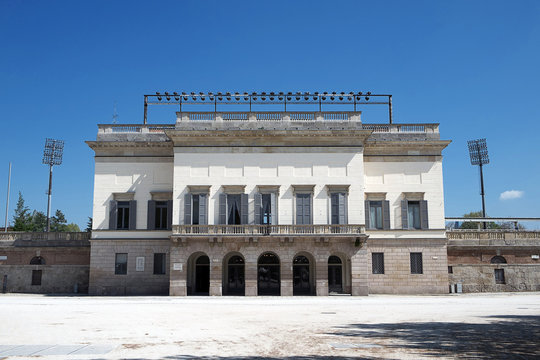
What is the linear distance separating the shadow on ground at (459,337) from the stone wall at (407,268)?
1962 centimetres

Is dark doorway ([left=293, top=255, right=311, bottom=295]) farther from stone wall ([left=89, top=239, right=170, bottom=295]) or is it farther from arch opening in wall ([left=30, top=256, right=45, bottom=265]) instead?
arch opening in wall ([left=30, top=256, right=45, bottom=265])

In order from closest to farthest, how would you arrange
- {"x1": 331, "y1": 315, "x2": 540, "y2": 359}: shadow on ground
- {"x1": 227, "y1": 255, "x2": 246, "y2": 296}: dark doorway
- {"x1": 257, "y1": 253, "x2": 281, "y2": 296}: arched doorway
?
1. {"x1": 331, "y1": 315, "x2": 540, "y2": 359}: shadow on ground
2. {"x1": 257, "y1": 253, "x2": 281, "y2": 296}: arched doorway
3. {"x1": 227, "y1": 255, "x2": 246, "y2": 296}: dark doorway

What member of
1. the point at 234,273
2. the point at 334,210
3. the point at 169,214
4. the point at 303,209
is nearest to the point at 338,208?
the point at 334,210

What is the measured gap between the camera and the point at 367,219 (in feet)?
131

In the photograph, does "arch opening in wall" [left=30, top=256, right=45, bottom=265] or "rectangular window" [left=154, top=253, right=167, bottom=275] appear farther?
"arch opening in wall" [left=30, top=256, right=45, bottom=265]

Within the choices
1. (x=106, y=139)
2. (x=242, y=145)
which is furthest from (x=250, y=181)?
(x=106, y=139)

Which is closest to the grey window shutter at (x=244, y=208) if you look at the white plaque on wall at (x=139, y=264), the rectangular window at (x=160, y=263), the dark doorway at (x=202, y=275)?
the dark doorway at (x=202, y=275)

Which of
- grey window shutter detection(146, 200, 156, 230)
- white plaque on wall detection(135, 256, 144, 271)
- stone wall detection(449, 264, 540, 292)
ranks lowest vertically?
stone wall detection(449, 264, 540, 292)

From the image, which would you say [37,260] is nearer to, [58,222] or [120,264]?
[120,264]

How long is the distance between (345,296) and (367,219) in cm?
658

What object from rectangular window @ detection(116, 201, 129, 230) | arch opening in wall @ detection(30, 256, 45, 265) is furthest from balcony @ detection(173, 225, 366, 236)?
arch opening in wall @ detection(30, 256, 45, 265)

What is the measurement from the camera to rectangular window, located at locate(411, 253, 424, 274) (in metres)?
39.7

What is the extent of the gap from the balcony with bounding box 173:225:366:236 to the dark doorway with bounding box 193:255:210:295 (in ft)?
12.7

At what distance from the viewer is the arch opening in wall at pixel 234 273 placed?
3950cm
